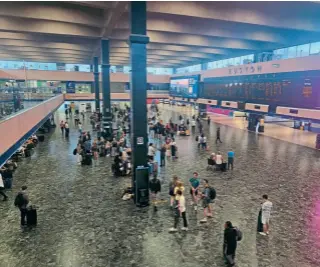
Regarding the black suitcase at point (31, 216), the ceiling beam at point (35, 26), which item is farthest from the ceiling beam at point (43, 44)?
the black suitcase at point (31, 216)

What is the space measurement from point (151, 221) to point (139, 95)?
4918 millimetres

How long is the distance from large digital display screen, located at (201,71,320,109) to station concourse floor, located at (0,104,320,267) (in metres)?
4.85

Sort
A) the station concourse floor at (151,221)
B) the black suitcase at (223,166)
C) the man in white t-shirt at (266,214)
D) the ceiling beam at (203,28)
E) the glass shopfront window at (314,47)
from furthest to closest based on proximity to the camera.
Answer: the glass shopfront window at (314,47), the ceiling beam at (203,28), the black suitcase at (223,166), the man in white t-shirt at (266,214), the station concourse floor at (151,221)

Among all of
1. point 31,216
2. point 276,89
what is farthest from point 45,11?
point 276,89

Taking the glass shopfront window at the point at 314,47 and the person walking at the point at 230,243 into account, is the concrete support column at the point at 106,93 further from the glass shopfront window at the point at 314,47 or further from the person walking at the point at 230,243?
the glass shopfront window at the point at 314,47

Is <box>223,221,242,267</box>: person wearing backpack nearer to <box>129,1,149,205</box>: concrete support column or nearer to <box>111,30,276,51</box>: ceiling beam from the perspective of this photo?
<box>129,1,149,205</box>: concrete support column

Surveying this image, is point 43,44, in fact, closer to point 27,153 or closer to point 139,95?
point 27,153

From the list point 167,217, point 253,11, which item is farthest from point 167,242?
point 253,11

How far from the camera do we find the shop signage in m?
22.6

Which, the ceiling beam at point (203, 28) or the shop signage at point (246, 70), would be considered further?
the shop signage at point (246, 70)

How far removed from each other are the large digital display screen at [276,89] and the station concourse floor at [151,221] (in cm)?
485

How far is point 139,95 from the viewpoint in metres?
10.5

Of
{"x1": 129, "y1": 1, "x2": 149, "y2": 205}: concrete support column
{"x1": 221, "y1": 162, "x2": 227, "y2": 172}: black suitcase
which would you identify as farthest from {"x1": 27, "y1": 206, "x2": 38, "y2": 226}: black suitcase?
{"x1": 221, "y1": 162, "x2": 227, "y2": 172}: black suitcase

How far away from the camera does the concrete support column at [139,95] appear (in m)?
10.1
